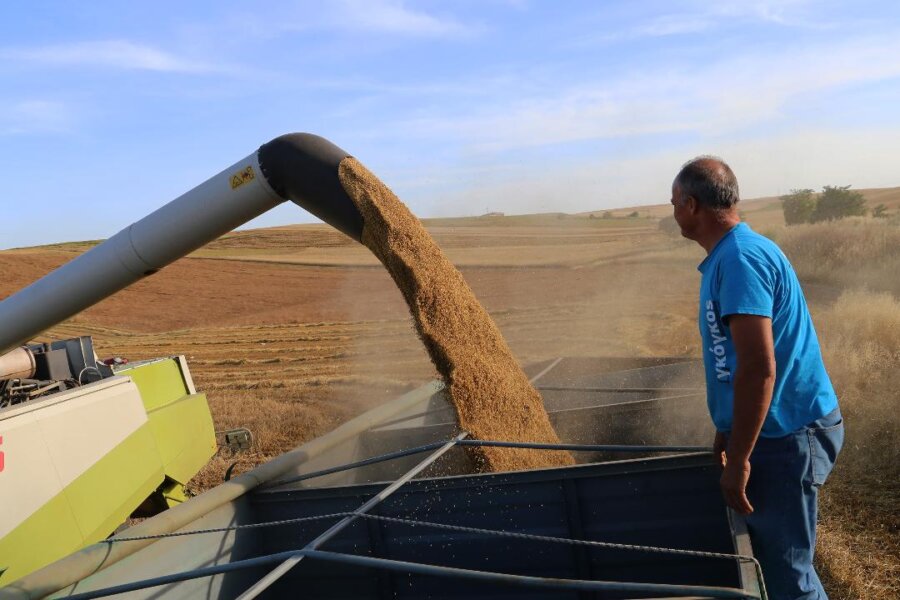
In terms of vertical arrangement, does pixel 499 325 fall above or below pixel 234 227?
below

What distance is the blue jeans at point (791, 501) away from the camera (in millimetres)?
2184

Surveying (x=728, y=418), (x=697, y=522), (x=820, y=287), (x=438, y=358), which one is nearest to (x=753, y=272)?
(x=728, y=418)

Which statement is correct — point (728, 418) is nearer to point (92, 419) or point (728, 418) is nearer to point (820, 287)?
point (92, 419)

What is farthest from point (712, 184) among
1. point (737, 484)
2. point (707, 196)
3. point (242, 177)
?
point (242, 177)

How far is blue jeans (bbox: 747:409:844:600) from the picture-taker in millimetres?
2184

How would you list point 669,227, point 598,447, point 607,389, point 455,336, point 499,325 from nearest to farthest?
1. point 598,447
2. point 455,336
3. point 607,389
4. point 499,325
5. point 669,227

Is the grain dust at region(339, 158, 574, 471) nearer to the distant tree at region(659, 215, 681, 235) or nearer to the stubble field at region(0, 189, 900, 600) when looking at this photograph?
the stubble field at region(0, 189, 900, 600)

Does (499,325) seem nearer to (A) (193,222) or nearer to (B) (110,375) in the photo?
(B) (110,375)

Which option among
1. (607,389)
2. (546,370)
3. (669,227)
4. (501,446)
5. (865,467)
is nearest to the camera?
(501,446)

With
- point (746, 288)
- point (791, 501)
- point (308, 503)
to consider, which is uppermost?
point (746, 288)

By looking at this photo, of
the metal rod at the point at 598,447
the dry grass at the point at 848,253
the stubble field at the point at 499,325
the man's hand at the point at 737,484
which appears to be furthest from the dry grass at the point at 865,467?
the dry grass at the point at 848,253

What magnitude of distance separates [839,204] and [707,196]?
1137 inches

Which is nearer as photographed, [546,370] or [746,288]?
[746,288]

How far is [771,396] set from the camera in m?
2.07
